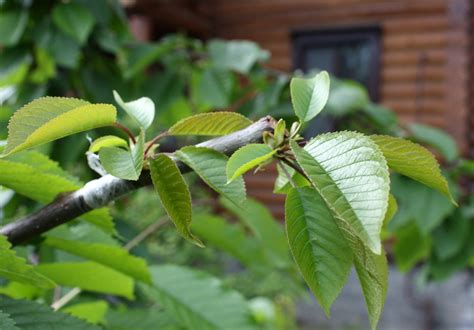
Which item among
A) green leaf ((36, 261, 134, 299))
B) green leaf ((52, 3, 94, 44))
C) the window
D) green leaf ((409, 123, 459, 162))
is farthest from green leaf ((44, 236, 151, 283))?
the window

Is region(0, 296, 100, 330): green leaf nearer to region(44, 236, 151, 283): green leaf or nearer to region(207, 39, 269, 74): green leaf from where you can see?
region(44, 236, 151, 283): green leaf

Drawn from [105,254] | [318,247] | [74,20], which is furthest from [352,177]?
[74,20]

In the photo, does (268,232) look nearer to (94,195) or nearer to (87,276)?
(87,276)

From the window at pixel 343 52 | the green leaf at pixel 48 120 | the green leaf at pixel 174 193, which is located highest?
the green leaf at pixel 48 120

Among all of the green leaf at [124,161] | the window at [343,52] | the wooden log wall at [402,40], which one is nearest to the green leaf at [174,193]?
the green leaf at [124,161]

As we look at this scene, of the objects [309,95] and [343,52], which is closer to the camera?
[309,95]

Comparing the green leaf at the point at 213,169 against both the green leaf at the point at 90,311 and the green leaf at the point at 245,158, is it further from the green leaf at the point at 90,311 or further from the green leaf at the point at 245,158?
the green leaf at the point at 90,311
